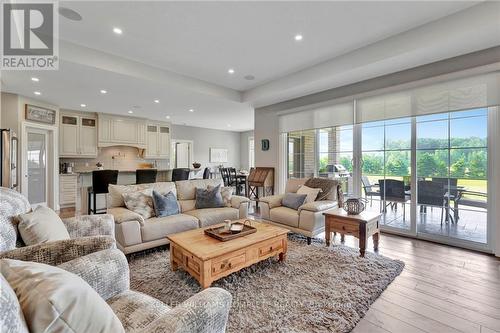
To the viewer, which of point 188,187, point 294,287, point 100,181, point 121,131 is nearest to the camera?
point 294,287

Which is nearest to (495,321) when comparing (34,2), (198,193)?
(198,193)

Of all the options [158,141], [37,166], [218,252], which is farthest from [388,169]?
[37,166]

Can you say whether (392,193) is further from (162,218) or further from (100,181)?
(100,181)

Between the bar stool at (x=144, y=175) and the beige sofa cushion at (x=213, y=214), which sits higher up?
the bar stool at (x=144, y=175)

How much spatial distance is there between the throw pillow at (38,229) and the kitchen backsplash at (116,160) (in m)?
5.91

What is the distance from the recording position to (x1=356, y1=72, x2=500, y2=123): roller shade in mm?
2951

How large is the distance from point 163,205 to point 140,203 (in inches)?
11.8

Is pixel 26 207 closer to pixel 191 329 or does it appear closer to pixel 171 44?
pixel 191 329

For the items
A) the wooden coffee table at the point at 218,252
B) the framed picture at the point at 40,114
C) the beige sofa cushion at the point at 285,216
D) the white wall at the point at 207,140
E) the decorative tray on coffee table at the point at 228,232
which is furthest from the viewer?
the white wall at the point at 207,140

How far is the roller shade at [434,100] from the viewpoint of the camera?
2.95m

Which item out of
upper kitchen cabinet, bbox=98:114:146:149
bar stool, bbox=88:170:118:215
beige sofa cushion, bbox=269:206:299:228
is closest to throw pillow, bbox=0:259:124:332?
beige sofa cushion, bbox=269:206:299:228

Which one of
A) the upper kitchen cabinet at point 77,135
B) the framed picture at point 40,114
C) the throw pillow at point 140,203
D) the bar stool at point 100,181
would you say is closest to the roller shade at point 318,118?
the throw pillow at point 140,203

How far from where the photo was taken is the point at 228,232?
250 cm

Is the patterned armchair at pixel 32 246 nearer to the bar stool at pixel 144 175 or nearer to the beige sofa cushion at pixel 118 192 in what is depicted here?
the beige sofa cushion at pixel 118 192
